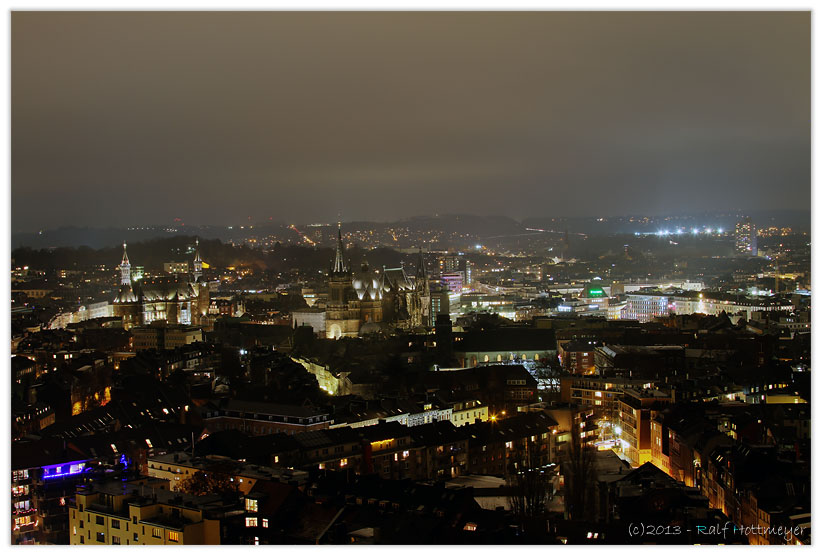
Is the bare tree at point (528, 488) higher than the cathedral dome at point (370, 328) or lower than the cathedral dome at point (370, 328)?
Answer: higher

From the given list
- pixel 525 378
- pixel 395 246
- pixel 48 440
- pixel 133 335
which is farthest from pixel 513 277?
pixel 48 440

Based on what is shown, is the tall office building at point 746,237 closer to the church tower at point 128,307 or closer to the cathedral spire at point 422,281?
the cathedral spire at point 422,281

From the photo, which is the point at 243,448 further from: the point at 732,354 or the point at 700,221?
the point at 700,221

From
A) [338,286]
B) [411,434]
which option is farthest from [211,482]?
[338,286]

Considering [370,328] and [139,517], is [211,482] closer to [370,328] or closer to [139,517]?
[139,517]

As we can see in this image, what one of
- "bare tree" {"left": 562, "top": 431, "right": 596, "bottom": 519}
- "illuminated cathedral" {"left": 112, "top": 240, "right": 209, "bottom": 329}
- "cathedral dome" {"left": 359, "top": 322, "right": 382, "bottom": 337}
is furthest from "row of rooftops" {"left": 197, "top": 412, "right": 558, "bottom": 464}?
"illuminated cathedral" {"left": 112, "top": 240, "right": 209, "bottom": 329}

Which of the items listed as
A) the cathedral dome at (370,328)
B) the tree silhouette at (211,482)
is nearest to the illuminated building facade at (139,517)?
the tree silhouette at (211,482)

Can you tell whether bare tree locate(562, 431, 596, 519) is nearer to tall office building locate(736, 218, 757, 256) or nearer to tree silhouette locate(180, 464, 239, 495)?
tree silhouette locate(180, 464, 239, 495)
